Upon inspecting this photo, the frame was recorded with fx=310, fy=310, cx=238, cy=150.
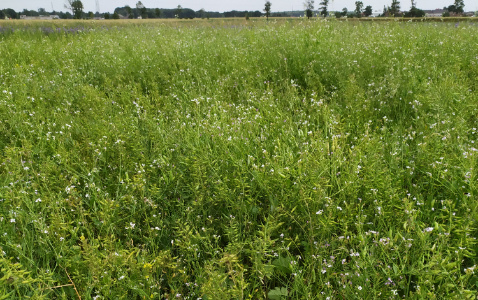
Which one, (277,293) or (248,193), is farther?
(248,193)

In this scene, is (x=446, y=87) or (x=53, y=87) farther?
(x=53, y=87)

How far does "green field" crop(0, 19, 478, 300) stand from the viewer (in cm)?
199

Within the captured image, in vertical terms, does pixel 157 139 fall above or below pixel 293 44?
below

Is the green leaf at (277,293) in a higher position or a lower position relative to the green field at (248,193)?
lower

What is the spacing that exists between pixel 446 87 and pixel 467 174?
1936 millimetres

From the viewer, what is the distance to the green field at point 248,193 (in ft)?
6.54

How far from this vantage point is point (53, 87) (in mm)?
5590

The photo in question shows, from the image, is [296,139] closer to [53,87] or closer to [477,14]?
[53,87]

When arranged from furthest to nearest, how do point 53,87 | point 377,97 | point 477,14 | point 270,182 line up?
point 477,14 → point 53,87 → point 377,97 → point 270,182

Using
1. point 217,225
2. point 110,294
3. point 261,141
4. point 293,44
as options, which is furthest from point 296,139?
point 293,44

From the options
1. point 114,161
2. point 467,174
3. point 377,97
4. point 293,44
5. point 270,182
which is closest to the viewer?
point 467,174

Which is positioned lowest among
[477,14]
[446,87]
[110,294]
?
[110,294]

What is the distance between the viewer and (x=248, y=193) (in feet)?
9.35

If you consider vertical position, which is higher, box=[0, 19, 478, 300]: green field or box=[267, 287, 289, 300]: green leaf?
box=[0, 19, 478, 300]: green field
